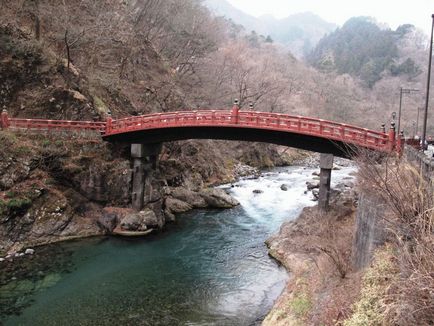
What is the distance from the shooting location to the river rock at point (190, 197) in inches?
1328

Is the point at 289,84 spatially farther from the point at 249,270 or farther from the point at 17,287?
the point at 17,287

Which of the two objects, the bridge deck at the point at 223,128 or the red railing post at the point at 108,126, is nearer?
the bridge deck at the point at 223,128

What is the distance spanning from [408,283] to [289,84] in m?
84.5

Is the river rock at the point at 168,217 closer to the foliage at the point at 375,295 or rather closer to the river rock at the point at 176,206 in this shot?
the river rock at the point at 176,206

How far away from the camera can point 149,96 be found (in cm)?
4134

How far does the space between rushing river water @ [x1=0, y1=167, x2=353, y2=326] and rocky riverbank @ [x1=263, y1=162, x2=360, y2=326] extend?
3.57ft

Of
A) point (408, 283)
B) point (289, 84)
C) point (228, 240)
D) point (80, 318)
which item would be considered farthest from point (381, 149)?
point (289, 84)

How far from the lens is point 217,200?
33.9m

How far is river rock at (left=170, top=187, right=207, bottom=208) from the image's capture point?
33.7 m

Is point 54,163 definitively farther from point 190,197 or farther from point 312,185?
point 312,185

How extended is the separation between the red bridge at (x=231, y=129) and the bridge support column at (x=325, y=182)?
0.51m

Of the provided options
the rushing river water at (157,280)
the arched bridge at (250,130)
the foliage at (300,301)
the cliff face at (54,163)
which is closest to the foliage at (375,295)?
the foliage at (300,301)

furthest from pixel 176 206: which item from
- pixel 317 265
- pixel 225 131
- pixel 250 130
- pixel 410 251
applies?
pixel 410 251

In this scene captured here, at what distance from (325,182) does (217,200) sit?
11.0 meters
